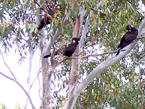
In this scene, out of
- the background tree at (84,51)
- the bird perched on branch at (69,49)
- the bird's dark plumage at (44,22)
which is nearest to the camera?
the bird perched on branch at (69,49)

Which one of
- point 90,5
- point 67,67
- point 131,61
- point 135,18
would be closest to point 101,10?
point 90,5

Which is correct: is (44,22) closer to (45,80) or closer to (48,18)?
(48,18)

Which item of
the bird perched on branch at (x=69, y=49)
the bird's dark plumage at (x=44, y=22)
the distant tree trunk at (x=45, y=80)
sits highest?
the bird's dark plumage at (x=44, y=22)

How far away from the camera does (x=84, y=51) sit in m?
4.92

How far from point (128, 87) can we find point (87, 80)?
1128 millimetres

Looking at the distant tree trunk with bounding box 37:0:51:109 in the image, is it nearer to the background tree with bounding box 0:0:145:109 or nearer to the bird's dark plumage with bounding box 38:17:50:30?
the background tree with bounding box 0:0:145:109

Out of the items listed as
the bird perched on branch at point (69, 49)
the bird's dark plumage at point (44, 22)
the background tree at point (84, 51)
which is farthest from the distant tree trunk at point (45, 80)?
the bird perched on branch at point (69, 49)

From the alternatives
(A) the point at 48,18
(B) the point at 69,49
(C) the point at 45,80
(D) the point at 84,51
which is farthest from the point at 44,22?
(D) the point at 84,51

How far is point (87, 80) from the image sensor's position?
4.29m

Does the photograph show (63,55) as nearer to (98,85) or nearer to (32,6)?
(32,6)

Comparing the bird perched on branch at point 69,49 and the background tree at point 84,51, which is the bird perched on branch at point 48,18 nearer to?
the background tree at point 84,51

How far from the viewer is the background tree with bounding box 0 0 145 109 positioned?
13.1ft

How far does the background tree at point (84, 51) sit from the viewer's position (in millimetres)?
4008

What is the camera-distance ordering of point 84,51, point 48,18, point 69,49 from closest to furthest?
point 69,49, point 48,18, point 84,51
